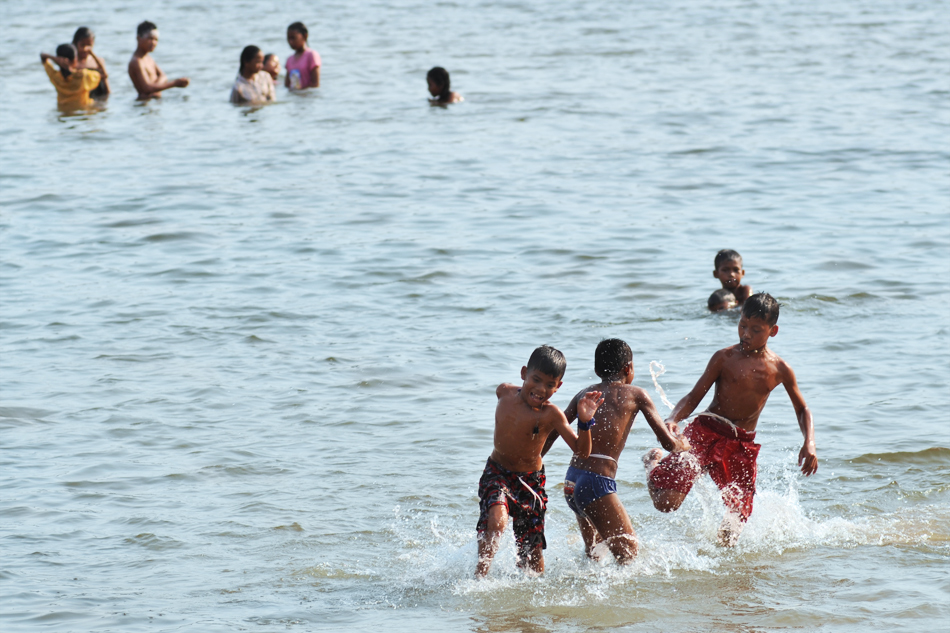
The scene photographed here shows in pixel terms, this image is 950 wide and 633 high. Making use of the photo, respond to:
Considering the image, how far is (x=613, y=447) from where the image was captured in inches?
225

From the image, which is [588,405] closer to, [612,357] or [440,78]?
[612,357]

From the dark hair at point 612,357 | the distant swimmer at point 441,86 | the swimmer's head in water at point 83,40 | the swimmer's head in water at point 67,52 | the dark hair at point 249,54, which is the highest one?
the swimmer's head in water at point 83,40

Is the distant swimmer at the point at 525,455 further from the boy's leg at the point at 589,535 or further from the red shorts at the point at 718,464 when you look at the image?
the red shorts at the point at 718,464

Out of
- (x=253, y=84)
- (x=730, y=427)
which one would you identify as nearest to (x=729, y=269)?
(x=730, y=427)

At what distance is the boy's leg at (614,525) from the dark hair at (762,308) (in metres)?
1.08

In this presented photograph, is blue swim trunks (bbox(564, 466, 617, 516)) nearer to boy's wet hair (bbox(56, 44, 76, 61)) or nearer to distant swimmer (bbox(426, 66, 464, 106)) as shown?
distant swimmer (bbox(426, 66, 464, 106))

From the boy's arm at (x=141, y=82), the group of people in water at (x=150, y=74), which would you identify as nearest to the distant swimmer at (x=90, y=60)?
the group of people in water at (x=150, y=74)

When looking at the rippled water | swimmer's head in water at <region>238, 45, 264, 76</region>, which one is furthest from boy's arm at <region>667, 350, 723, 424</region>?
swimmer's head in water at <region>238, 45, 264, 76</region>

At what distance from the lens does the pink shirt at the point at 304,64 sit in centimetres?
2022

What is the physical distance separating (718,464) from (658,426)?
0.71 m

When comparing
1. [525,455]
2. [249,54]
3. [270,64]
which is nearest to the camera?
[525,455]

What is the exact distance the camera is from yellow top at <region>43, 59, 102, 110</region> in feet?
61.2

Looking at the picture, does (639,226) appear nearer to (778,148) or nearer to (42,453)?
(778,148)

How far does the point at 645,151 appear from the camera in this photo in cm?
1561
